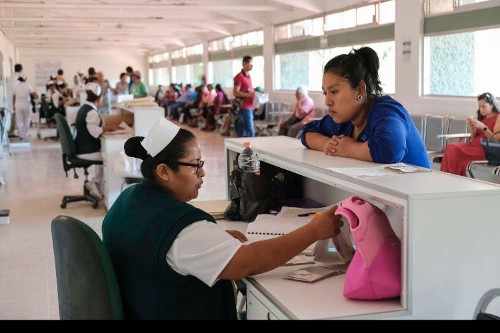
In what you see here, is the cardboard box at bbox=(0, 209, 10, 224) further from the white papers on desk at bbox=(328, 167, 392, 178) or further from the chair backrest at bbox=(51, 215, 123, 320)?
the white papers on desk at bbox=(328, 167, 392, 178)

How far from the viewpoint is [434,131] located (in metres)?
8.19

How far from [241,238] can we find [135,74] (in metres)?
10.3

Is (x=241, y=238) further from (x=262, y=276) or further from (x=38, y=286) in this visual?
(x=38, y=286)

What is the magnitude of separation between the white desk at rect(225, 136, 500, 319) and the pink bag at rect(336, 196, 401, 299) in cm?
3

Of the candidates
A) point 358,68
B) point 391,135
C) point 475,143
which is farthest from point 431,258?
point 475,143

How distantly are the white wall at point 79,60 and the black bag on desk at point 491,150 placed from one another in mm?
24745

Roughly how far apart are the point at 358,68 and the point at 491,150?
4037mm

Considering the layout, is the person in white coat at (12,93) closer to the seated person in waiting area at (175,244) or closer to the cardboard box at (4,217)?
the cardboard box at (4,217)

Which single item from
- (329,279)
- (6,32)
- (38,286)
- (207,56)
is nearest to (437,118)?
(38,286)

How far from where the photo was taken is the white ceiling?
13133 mm

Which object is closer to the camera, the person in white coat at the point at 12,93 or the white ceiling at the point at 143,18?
the white ceiling at the point at 143,18

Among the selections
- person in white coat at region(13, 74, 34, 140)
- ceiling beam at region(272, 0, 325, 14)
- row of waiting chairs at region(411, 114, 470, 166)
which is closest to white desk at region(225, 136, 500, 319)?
row of waiting chairs at region(411, 114, 470, 166)

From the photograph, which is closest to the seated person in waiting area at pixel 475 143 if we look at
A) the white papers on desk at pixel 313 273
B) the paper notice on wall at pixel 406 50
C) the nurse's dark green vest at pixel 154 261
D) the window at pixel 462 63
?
the window at pixel 462 63

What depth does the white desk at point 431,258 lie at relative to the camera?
178 centimetres
